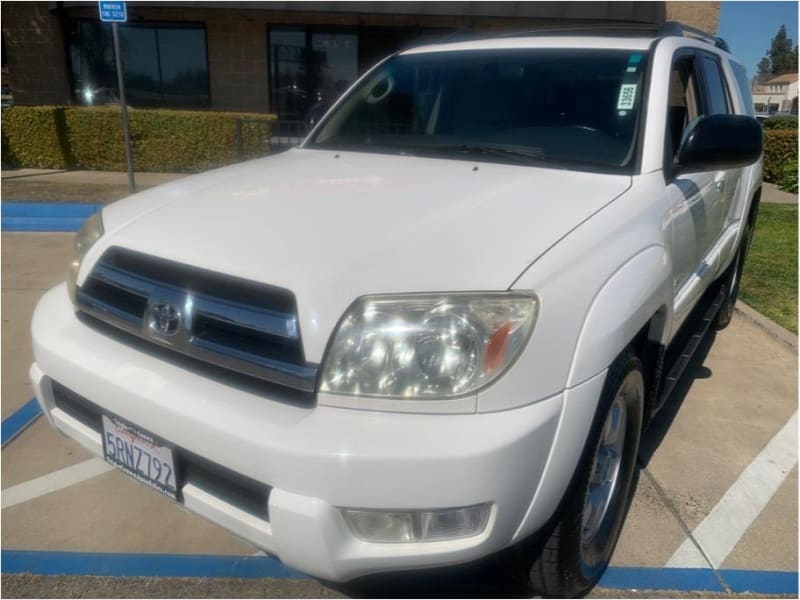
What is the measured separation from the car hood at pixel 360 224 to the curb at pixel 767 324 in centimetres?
300

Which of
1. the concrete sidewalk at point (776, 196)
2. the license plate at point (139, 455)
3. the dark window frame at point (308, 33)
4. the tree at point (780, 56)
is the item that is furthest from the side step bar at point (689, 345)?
the tree at point (780, 56)

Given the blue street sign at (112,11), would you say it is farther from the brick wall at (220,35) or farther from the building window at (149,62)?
the building window at (149,62)

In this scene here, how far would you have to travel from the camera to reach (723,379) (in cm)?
411

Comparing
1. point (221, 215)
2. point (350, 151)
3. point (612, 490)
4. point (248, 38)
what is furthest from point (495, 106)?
point (248, 38)

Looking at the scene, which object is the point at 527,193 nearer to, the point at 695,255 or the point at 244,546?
the point at 695,255

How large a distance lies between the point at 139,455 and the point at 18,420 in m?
1.74

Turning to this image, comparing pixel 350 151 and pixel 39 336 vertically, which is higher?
pixel 350 151

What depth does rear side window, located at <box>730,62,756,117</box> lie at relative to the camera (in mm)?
4566

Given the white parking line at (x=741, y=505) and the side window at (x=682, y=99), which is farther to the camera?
the side window at (x=682, y=99)

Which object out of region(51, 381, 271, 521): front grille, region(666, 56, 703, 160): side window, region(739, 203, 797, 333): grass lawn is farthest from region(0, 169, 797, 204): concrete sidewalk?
region(51, 381, 271, 521): front grille

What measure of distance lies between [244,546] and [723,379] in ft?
10.2

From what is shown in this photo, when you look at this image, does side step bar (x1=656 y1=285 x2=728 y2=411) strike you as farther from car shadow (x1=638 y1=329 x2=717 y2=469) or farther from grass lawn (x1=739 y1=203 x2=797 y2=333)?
grass lawn (x1=739 y1=203 x2=797 y2=333)

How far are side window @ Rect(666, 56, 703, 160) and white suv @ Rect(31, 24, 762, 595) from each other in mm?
229

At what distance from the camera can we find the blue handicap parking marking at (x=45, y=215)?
26.0 feet
